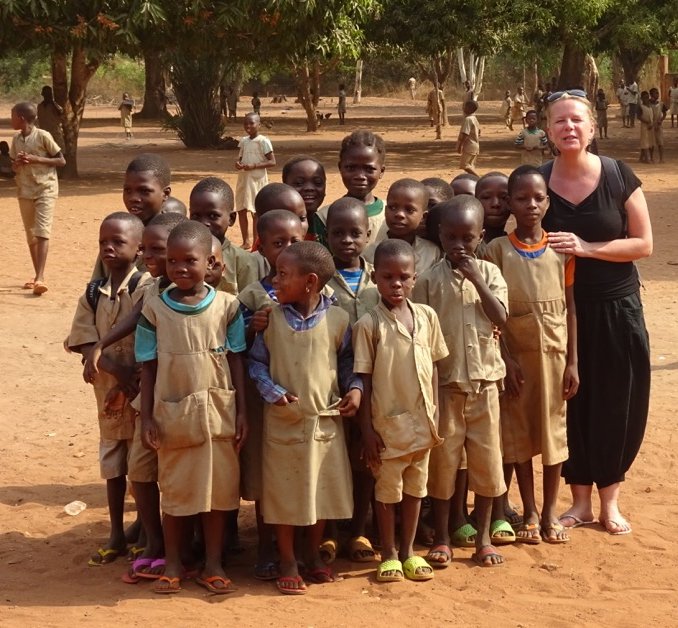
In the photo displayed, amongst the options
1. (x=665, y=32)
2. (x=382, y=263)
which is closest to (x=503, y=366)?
(x=382, y=263)

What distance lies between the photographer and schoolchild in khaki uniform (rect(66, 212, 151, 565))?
4.39 metres

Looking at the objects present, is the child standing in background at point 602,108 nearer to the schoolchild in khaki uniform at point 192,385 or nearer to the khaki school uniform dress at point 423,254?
the khaki school uniform dress at point 423,254

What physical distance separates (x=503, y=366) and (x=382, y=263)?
0.72 metres

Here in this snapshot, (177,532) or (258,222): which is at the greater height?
(258,222)

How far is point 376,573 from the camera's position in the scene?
171 inches

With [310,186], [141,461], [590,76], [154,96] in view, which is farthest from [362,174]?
[154,96]

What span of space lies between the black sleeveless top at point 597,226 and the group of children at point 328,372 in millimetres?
182

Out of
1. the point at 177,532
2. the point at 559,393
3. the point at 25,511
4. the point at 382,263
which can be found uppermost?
the point at 382,263

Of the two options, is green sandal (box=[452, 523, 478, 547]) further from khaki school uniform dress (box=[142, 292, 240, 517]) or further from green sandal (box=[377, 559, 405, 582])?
khaki school uniform dress (box=[142, 292, 240, 517])

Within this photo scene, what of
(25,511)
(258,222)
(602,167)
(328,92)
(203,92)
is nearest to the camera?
(258,222)

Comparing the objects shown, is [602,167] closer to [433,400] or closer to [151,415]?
[433,400]

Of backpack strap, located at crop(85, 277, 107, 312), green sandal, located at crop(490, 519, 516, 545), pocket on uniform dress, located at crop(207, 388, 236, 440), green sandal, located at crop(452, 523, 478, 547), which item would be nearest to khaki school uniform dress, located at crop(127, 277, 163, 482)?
backpack strap, located at crop(85, 277, 107, 312)

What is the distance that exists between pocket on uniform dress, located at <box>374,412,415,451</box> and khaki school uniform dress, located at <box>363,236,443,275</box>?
67 cm

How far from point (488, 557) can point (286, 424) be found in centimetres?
102
